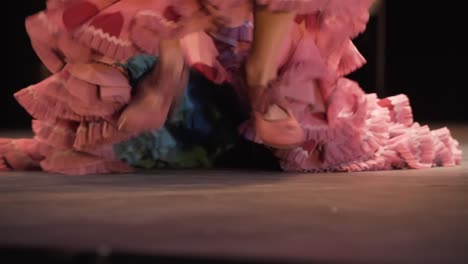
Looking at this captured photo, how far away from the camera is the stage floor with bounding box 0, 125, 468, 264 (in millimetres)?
688

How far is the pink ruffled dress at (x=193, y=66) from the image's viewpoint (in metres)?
1.23

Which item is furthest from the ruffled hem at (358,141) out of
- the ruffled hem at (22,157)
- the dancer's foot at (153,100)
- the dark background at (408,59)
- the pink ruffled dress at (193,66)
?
the dark background at (408,59)

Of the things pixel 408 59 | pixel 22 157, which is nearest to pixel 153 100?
pixel 22 157

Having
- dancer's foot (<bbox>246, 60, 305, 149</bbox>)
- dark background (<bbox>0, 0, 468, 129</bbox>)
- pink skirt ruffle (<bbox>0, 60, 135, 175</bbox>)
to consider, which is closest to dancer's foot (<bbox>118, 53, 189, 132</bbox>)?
pink skirt ruffle (<bbox>0, 60, 135, 175</bbox>)

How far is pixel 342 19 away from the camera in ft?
4.47

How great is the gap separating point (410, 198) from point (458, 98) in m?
2.43

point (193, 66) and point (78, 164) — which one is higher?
point (193, 66)

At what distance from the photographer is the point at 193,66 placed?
4.56 ft

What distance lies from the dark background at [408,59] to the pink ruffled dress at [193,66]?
5.23 ft

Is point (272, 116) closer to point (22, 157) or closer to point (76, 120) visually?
point (76, 120)

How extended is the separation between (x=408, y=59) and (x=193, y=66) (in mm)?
1950

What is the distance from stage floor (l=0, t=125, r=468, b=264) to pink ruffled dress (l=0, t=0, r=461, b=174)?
8cm

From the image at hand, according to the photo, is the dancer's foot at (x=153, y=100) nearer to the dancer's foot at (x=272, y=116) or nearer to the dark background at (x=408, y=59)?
the dancer's foot at (x=272, y=116)

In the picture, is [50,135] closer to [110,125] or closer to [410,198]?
[110,125]
